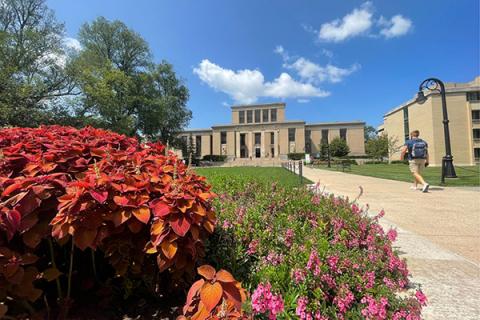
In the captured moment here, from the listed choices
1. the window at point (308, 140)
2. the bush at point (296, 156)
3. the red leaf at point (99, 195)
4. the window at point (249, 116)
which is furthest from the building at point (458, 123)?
the red leaf at point (99, 195)

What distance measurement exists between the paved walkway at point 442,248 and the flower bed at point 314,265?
0.28m

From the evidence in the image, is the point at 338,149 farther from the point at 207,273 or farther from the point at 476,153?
the point at 207,273

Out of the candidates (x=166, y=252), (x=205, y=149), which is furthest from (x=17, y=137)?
(x=205, y=149)

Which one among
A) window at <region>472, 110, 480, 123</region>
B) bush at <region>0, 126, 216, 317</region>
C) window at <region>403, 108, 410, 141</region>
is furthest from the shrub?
bush at <region>0, 126, 216, 317</region>

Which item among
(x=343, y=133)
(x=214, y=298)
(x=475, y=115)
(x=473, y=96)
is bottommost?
(x=214, y=298)

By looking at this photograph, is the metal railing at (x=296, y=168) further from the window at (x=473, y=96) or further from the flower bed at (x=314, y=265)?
the window at (x=473, y=96)

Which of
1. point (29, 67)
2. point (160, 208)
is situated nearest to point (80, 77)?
point (29, 67)

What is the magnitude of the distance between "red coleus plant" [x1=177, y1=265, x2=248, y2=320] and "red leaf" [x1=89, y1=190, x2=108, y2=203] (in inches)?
22.4

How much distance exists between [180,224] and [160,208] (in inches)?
5.4

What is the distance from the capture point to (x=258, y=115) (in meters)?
80.6

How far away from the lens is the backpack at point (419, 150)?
8734 millimetres

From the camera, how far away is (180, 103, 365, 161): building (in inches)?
2982

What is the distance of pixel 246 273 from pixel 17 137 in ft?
7.11

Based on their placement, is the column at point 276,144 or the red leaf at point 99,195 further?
the column at point 276,144
